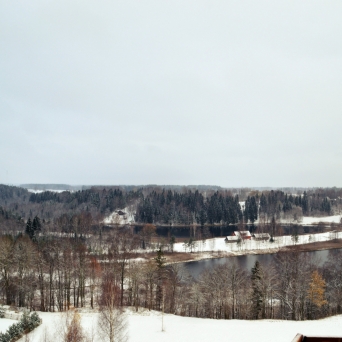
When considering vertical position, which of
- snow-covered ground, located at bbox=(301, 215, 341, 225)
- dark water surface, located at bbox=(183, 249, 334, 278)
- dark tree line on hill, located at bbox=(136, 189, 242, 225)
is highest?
dark tree line on hill, located at bbox=(136, 189, 242, 225)

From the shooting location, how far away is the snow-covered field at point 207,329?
1797 centimetres

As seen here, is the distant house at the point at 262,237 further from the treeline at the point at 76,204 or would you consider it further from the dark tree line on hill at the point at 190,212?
the treeline at the point at 76,204

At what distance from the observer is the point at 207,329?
1948cm

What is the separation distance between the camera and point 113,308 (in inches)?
602

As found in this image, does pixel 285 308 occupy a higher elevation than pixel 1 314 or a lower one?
lower

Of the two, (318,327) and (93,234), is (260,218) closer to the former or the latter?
(93,234)

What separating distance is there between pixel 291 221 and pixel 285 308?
7753 cm

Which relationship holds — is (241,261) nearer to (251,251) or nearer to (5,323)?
(251,251)

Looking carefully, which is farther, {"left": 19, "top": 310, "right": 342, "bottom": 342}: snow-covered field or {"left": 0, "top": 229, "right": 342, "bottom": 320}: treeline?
{"left": 0, "top": 229, "right": 342, "bottom": 320}: treeline

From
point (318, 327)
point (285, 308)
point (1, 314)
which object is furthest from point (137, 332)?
point (285, 308)

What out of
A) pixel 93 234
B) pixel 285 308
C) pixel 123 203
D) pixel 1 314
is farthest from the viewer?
pixel 123 203

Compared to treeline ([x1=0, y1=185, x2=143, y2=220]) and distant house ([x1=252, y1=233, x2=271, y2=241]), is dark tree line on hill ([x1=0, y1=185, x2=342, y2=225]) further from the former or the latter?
distant house ([x1=252, y1=233, x2=271, y2=241])

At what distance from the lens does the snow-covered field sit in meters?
18.0

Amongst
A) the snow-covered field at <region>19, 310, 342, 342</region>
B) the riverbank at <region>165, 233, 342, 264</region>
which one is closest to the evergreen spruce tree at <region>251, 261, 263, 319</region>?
the snow-covered field at <region>19, 310, 342, 342</region>
